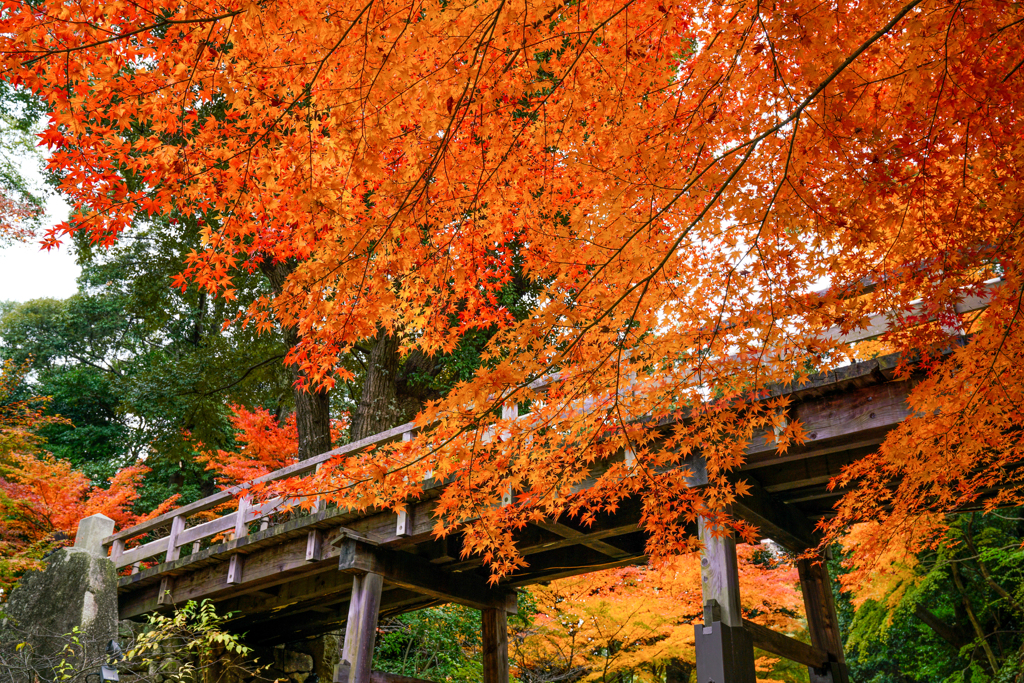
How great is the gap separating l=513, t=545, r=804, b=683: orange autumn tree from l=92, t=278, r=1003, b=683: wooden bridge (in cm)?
116

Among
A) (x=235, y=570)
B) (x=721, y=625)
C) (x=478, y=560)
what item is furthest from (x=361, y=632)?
(x=721, y=625)

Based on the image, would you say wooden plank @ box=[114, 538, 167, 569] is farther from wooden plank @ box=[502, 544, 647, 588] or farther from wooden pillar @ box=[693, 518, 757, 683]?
wooden pillar @ box=[693, 518, 757, 683]

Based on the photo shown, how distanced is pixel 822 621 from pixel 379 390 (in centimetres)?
603

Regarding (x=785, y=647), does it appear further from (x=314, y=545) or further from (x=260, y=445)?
(x=260, y=445)

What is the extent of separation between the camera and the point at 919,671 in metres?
13.1

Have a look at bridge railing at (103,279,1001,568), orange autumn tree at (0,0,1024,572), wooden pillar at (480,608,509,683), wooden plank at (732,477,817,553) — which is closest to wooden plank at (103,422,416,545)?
bridge railing at (103,279,1001,568)

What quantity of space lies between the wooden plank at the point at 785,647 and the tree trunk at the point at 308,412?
20.9ft

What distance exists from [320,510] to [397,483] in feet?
12.6

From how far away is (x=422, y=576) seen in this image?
7.08 m

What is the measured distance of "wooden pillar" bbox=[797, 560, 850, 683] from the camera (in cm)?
623

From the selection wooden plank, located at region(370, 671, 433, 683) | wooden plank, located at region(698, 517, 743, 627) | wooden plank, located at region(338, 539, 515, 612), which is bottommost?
wooden plank, located at region(370, 671, 433, 683)

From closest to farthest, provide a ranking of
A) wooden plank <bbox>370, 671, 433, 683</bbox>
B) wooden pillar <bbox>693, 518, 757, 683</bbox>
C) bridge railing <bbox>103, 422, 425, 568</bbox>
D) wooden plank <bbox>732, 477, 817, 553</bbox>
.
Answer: wooden pillar <bbox>693, 518, 757, 683</bbox> → wooden plank <bbox>732, 477, 817, 553</bbox> → wooden plank <bbox>370, 671, 433, 683</bbox> → bridge railing <bbox>103, 422, 425, 568</bbox>

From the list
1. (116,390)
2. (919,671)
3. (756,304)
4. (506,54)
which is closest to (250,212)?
(506,54)

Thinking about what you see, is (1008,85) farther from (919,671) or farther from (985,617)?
(919,671)
